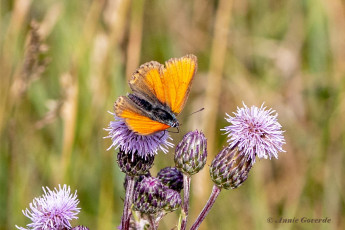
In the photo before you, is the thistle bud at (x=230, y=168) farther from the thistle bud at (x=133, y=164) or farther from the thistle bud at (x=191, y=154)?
the thistle bud at (x=133, y=164)

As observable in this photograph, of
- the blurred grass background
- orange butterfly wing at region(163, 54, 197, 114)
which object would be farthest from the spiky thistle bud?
the blurred grass background

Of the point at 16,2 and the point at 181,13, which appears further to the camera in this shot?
the point at 181,13

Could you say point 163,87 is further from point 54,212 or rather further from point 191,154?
point 54,212

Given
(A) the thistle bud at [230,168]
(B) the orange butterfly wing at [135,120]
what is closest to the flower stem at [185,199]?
(A) the thistle bud at [230,168]

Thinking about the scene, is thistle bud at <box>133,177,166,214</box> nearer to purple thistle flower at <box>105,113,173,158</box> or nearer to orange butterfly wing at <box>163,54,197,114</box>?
purple thistle flower at <box>105,113,173,158</box>

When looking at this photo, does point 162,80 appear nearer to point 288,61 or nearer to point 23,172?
point 23,172

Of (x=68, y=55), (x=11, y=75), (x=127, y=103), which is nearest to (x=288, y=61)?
(x=68, y=55)

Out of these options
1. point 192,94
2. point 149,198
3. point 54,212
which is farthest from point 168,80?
point 192,94
